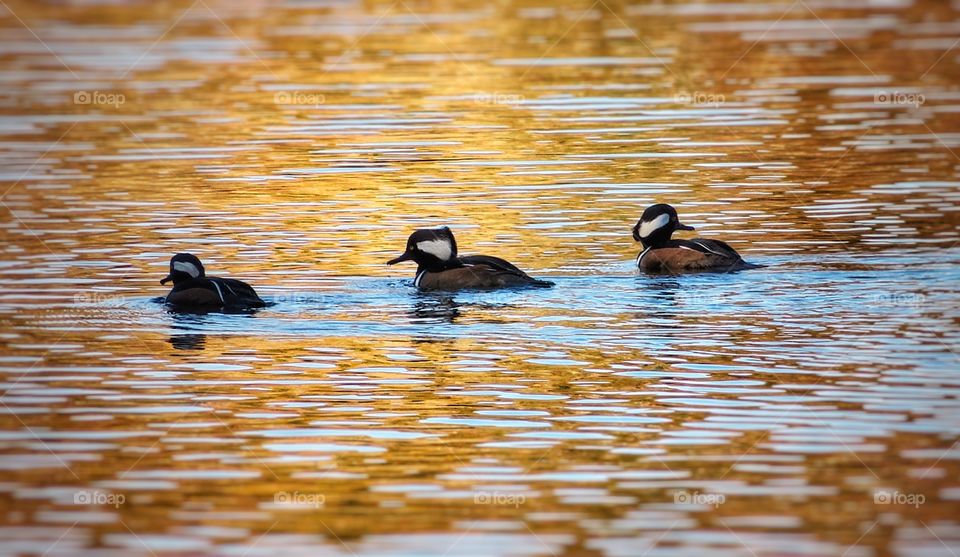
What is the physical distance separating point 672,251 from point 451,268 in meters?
2.35

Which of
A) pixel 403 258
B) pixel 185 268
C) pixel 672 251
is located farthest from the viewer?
pixel 672 251

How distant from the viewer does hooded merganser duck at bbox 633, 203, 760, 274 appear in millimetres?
16000

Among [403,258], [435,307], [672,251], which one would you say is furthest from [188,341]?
[672,251]

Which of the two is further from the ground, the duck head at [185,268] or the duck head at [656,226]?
the duck head at [656,226]

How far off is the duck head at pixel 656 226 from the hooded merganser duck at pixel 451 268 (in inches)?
65.1

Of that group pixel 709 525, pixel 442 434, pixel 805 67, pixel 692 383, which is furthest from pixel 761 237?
pixel 805 67

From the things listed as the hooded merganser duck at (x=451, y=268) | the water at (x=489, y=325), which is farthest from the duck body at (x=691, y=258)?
the hooded merganser duck at (x=451, y=268)

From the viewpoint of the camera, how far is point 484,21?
144ft

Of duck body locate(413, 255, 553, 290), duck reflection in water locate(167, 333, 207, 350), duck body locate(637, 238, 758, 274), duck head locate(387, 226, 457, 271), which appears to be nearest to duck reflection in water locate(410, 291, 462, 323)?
duck body locate(413, 255, 553, 290)

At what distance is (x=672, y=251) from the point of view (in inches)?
650

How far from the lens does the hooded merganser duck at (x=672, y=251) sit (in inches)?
630

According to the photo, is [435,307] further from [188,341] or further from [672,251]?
[672,251]

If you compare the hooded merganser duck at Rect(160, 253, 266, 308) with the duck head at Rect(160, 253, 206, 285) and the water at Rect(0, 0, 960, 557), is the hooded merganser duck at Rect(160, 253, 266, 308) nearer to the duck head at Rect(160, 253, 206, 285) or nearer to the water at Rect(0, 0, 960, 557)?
the duck head at Rect(160, 253, 206, 285)

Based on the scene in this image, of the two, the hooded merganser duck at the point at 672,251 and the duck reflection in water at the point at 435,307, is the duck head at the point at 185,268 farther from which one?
the hooded merganser duck at the point at 672,251
